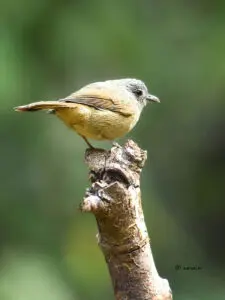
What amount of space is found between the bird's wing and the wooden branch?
40.3 inches

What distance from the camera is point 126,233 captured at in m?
2.86

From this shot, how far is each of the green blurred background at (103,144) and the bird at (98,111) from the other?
111 cm

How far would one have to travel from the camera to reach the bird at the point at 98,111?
3.88 meters

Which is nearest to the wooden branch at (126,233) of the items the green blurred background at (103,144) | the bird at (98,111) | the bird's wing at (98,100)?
the bird at (98,111)

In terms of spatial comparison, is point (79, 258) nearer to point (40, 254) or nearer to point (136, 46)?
point (40, 254)

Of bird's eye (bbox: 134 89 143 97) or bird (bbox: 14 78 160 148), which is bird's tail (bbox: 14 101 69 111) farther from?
bird's eye (bbox: 134 89 143 97)

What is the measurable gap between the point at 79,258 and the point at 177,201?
1.13 m

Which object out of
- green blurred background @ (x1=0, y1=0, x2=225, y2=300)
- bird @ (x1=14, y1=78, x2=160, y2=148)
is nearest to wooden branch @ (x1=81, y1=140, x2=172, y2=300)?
bird @ (x1=14, y1=78, x2=160, y2=148)

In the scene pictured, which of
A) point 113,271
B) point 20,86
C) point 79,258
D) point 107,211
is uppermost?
point 20,86

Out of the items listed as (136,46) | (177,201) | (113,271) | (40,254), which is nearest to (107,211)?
(113,271)

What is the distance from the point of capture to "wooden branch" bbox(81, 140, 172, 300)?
2.80m

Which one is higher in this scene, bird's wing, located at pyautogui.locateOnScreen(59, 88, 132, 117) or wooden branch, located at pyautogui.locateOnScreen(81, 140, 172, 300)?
bird's wing, located at pyautogui.locateOnScreen(59, 88, 132, 117)

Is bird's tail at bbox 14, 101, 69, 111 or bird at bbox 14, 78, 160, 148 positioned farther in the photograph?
bird at bbox 14, 78, 160, 148

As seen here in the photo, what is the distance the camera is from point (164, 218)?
6.47 meters
